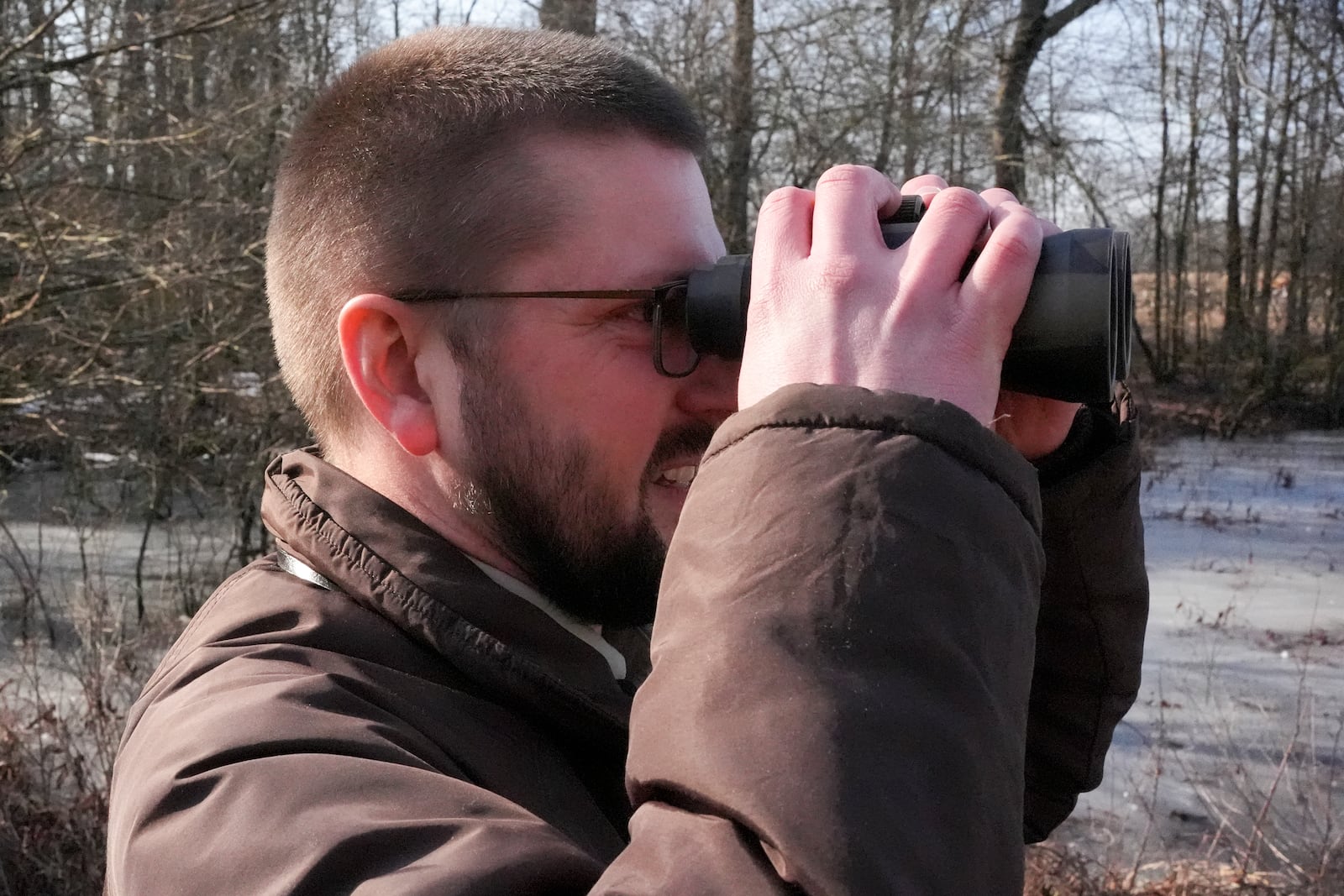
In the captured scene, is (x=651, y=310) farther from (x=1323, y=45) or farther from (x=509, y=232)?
(x=1323, y=45)

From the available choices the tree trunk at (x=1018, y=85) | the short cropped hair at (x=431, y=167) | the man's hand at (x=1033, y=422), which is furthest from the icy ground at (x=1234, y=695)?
the tree trunk at (x=1018, y=85)

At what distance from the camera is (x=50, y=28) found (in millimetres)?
5312

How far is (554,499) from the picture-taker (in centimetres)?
126

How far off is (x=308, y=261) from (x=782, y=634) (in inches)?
36.8

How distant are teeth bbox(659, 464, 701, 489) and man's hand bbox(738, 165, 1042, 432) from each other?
1.25 feet

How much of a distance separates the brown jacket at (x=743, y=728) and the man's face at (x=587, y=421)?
0.82ft

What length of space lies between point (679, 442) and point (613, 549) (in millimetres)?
141

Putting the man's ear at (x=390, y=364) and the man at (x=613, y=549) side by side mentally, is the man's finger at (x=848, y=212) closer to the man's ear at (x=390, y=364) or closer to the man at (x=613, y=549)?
the man at (x=613, y=549)

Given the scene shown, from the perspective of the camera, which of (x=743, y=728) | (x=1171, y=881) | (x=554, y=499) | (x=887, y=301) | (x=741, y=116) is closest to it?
(x=743, y=728)

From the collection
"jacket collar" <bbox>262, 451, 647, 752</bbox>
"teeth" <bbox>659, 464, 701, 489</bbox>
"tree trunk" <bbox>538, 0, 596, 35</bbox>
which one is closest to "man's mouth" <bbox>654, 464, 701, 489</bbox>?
"teeth" <bbox>659, 464, 701, 489</bbox>

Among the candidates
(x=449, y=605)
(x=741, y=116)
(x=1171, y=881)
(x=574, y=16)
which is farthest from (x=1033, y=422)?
(x=574, y=16)

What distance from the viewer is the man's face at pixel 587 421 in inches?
49.6

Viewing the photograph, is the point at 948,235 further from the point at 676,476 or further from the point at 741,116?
the point at 741,116

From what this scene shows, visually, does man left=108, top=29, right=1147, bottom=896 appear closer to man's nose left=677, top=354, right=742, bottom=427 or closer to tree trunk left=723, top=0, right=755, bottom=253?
man's nose left=677, top=354, right=742, bottom=427
